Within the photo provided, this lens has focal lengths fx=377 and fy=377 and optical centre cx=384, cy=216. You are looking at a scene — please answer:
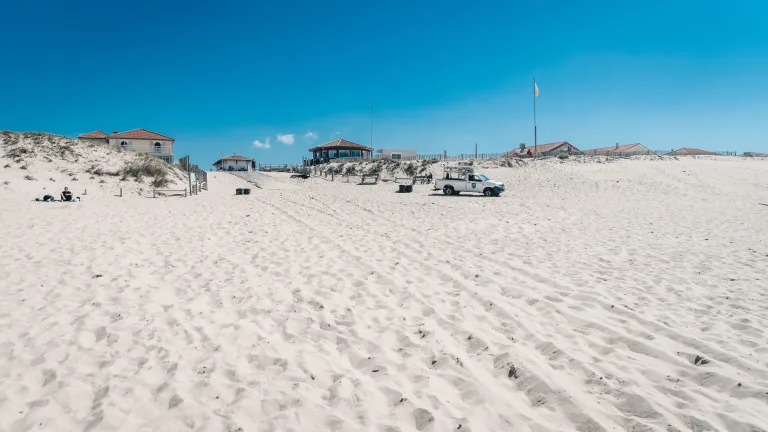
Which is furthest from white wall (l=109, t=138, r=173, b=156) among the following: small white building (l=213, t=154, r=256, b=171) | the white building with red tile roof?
small white building (l=213, t=154, r=256, b=171)

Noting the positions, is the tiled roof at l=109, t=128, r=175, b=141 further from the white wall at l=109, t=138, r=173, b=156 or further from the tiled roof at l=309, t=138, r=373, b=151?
the tiled roof at l=309, t=138, r=373, b=151

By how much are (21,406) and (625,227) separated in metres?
13.6

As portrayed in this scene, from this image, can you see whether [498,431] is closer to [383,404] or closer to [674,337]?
[383,404]

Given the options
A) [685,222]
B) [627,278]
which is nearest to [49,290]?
[627,278]

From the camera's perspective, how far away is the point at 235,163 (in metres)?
80.8

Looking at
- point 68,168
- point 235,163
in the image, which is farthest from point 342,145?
point 68,168

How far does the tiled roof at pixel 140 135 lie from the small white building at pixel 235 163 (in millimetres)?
20192

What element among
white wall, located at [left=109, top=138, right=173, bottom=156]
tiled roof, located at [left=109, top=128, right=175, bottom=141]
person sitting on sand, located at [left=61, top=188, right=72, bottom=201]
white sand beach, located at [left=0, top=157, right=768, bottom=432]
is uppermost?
tiled roof, located at [left=109, top=128, right=175, bottom=141]

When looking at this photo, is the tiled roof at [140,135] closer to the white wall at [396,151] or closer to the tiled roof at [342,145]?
the tiled roof at [342,145]

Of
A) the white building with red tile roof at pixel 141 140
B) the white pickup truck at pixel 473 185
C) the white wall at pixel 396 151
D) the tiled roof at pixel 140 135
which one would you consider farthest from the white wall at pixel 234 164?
the white pickup truck at pixel 473 185

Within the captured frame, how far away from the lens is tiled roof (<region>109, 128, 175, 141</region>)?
55959 millimetres

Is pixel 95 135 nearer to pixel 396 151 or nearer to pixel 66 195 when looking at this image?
pixel 396 151

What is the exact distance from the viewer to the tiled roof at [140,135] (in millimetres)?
55959

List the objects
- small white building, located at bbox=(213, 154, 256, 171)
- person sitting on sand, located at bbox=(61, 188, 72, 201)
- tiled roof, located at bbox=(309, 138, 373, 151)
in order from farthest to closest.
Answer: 1. small white building, located at bbox=(213, 154, 256, 171)
2. tiled roof, located at bbox=(309, 138, 373, 151)
3. person sitting on sand, located at bbox=(61, 188, 72, 201)
